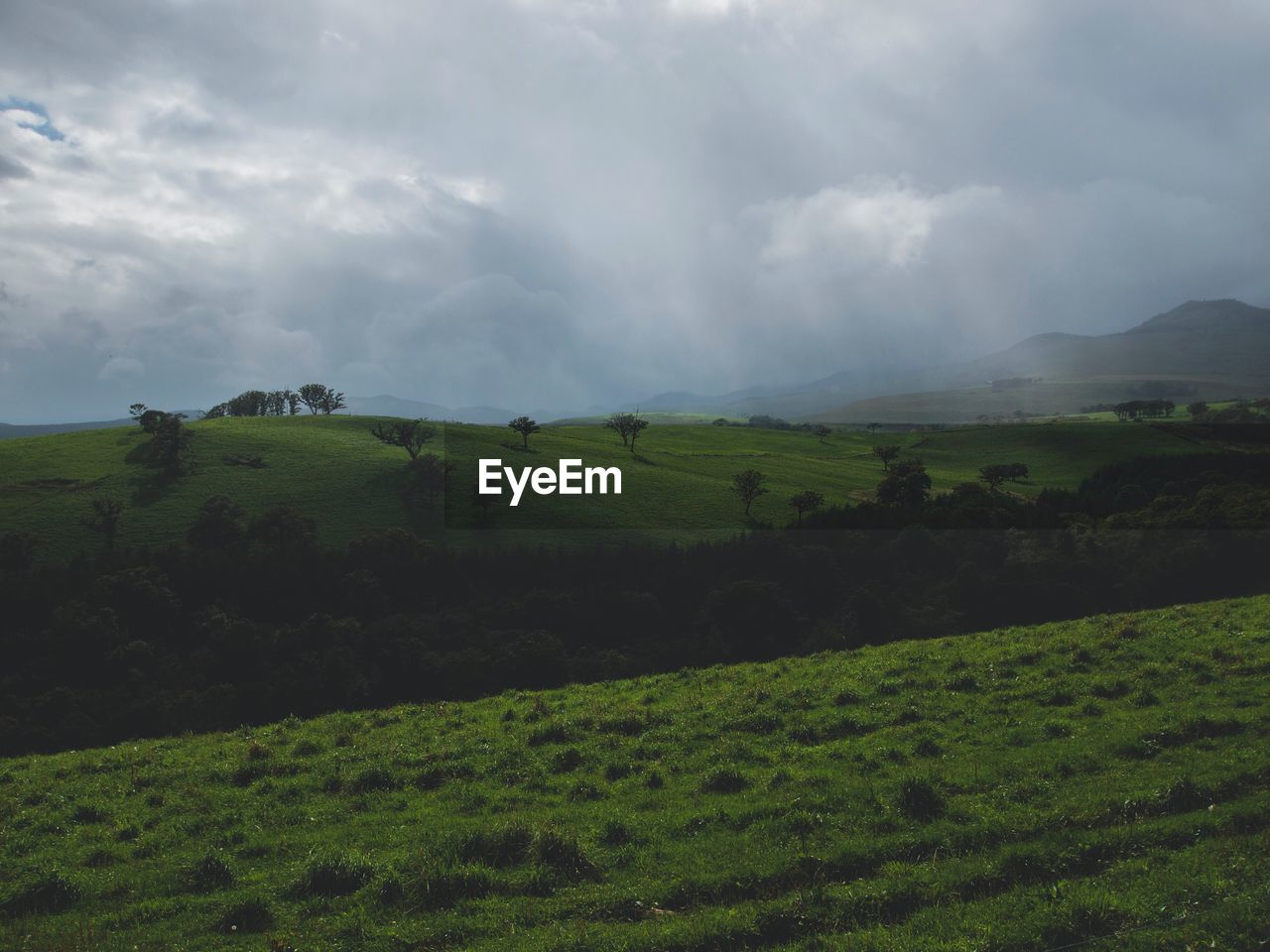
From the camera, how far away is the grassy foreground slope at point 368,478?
8619 cm

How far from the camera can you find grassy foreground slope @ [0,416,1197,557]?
8619 cm

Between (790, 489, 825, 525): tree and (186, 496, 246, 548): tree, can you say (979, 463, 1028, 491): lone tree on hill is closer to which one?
(790, 489, 825, 525): tree

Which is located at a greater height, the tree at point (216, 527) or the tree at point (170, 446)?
the tree at point (170, 446)

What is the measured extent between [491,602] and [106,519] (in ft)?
148

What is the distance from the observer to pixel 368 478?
99875mm

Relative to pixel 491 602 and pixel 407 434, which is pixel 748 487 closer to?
pixel 491 602

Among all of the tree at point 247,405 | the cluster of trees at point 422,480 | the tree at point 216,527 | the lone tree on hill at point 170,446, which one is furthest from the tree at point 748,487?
the tree at point 247,405

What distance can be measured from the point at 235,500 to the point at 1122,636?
90.3 m

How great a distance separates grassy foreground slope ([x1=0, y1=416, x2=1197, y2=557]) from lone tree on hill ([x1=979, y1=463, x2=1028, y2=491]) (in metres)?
2.71

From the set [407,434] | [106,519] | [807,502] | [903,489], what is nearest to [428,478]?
[407,434]

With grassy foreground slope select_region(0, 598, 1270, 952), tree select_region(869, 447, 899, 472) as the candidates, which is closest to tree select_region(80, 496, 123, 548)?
grassy foreground slope select_region(0, 598, 1270, 952)

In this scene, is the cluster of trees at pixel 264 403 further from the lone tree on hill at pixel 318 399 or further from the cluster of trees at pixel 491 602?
the cluster of trees at pixel 491 602

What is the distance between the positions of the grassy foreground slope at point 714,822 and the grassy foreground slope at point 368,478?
63978 millimetres

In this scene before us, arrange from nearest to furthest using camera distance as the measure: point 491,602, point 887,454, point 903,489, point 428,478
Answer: point 491,602, point 428,478, point 903,489, point 887,454
